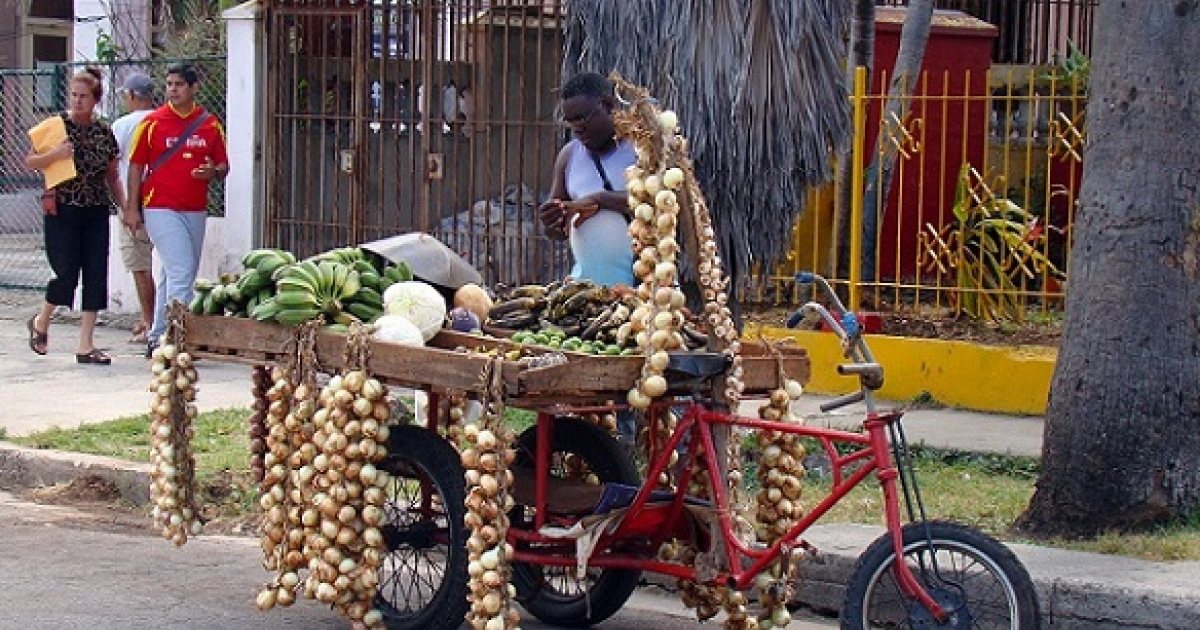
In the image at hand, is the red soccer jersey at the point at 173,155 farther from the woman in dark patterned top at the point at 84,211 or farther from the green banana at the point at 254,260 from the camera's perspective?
the green banana at the point at 254,260

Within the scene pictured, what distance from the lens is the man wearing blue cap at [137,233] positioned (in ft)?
39.8

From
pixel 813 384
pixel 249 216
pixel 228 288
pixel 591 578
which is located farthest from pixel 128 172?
pixel 591 578

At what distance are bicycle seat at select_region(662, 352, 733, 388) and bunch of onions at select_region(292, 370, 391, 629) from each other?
952mm

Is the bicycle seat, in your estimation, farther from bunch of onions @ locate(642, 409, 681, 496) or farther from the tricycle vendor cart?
bunch of onions @ locate(642, 409, 681, 496)

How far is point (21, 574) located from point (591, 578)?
2.27 m

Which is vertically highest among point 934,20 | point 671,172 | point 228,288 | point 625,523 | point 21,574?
point 934,20

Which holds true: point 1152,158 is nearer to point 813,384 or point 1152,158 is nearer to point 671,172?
point 671,172

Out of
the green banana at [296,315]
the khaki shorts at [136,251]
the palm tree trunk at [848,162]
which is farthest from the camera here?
the khaki shorts at [136,251]

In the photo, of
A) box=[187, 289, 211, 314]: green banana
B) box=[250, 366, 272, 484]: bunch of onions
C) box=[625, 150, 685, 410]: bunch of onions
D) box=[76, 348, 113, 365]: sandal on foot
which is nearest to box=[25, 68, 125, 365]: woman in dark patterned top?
box=[76, 348, 113, 365]: sandal on foot

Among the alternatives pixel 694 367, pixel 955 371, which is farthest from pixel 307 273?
pixel 955 371

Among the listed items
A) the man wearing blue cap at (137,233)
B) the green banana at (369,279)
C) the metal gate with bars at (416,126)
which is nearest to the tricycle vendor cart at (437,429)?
the green banana at (369,279)

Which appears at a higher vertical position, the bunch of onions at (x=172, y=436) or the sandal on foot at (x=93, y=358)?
the bunch of onions at (x=172, y=436)

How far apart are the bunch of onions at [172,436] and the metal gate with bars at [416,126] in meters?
5.07

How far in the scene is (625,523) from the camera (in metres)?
5.77
